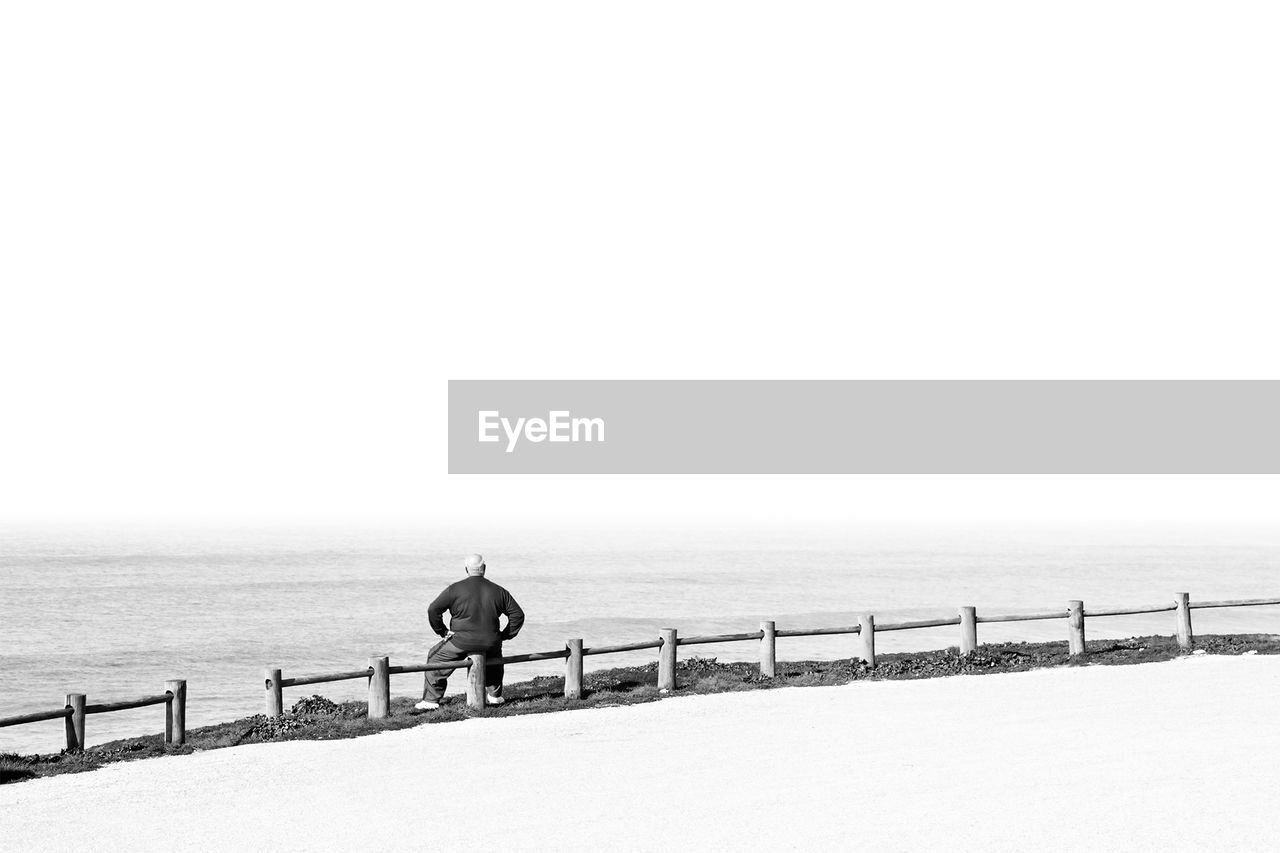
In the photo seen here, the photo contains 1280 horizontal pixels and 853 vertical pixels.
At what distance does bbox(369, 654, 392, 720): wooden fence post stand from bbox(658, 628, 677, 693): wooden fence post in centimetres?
384


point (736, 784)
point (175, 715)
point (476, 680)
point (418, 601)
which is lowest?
point (418, 601)

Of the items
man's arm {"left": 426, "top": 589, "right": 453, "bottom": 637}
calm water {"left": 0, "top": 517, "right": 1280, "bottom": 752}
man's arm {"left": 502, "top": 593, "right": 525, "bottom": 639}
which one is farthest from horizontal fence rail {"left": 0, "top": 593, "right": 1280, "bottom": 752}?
calm water {"left": 0, "top": 517, "right": 1280, "bottom": 752}

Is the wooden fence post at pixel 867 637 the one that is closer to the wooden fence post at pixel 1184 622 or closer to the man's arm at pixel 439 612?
the wooden fence post at pixel 1184 622

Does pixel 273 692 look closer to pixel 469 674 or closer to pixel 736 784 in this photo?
pixel 469 674

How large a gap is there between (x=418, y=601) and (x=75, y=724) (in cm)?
6569

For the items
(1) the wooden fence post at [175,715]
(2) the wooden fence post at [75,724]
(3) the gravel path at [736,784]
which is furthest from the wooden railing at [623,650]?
(2) the wooden fence post at [75,724]

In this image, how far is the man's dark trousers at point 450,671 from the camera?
16.5 metres

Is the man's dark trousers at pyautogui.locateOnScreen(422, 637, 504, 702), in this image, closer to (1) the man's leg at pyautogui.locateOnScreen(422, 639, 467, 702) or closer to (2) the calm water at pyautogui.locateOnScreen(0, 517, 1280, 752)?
(1) the man's leg at pyautogui.locateOnScreen(422, 639, 467, 702)

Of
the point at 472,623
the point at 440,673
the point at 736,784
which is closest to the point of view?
the point at 736,784

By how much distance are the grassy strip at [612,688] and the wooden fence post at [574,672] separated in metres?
0.20

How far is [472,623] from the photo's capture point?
1636 centimetres

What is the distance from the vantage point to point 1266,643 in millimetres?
22609

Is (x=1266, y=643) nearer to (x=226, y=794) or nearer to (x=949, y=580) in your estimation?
(x=226, y=794)

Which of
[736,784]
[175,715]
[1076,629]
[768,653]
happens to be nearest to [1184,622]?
[1076,629]
